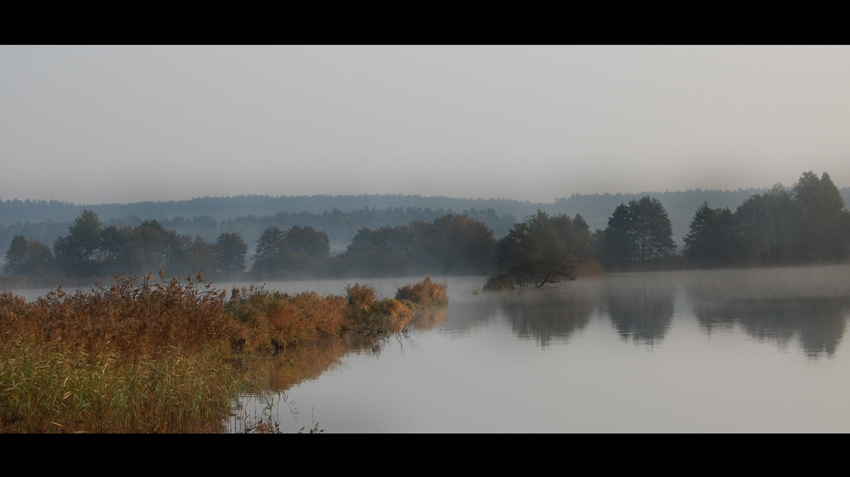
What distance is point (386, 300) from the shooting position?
17.6 metres

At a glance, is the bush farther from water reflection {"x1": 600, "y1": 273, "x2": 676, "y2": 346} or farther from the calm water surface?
the calm water surface

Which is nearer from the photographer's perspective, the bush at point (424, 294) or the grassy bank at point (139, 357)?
the grassy bank at point (139, 357)

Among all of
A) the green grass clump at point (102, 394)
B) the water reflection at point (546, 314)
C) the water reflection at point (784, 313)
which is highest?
the green grass clump at point (102, 394)

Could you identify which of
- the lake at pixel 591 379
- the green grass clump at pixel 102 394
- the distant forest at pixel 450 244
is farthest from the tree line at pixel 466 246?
the green grass clump at pixel 102 394

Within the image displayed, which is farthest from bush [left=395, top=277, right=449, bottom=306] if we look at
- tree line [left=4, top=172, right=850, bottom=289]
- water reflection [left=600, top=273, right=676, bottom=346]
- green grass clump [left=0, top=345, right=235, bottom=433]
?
green grass clump [left=0, top=345, right=235, bottom=433]

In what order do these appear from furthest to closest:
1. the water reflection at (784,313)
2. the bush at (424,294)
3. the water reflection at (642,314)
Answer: the bush at (424,294) < the water reflection at (642,314) < the water reflection at (784,313)

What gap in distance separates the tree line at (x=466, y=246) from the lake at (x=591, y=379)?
23355 mm

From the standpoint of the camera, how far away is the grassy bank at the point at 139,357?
5648 mm

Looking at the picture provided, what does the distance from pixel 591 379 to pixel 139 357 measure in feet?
16.9

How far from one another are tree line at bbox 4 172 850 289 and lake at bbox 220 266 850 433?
23355mm

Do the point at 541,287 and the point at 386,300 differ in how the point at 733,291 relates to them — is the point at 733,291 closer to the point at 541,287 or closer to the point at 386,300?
the point at 541,287

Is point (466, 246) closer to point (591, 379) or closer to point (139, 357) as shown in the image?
point (591, 379)

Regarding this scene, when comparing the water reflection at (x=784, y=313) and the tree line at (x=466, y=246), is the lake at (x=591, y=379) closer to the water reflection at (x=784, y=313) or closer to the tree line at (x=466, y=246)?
the water reflection at (x=784, y=313)
